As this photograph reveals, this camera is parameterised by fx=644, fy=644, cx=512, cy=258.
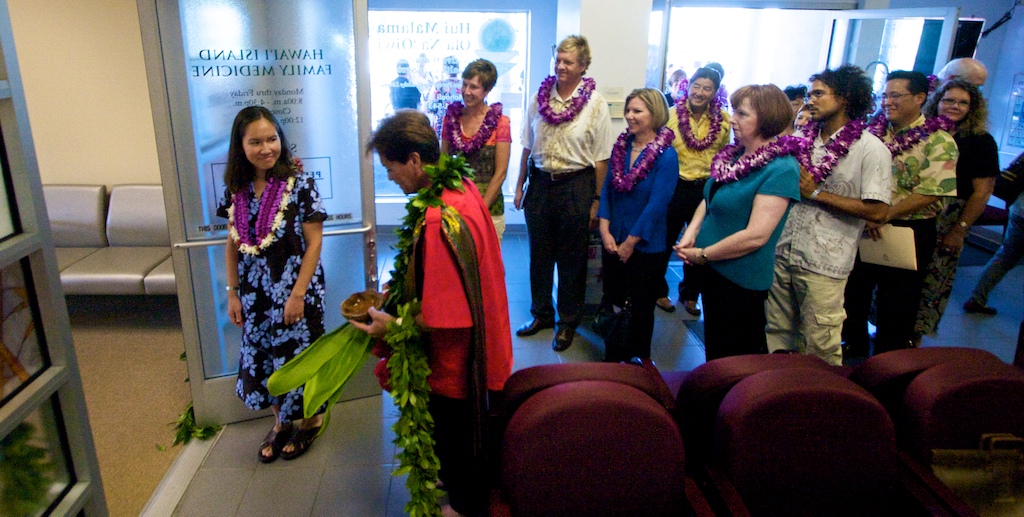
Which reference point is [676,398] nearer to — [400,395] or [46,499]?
[400,395]

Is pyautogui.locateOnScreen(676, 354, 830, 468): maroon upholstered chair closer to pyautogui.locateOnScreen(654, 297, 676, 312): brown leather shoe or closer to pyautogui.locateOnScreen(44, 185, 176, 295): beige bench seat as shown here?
pyautogui.locateOnScreen(654, 297, 676, 312): brown leather shoe

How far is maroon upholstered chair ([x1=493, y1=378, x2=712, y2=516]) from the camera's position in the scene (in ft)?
5.07

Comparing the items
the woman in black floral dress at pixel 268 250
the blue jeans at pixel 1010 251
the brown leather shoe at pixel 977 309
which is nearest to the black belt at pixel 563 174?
the woman in black floral dress at pixel 268 250

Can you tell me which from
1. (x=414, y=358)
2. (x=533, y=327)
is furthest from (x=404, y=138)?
(x=533, y=327)

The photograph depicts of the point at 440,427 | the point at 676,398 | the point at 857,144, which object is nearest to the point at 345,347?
the point at 440,427

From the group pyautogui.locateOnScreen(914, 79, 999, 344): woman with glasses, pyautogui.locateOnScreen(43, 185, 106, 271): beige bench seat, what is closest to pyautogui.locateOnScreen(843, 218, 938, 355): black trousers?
pyautogui.locateOnScreen(914, 79, 999, 344): woman with glasses

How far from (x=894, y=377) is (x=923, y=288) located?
218cm

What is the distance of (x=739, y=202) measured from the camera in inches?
96.3

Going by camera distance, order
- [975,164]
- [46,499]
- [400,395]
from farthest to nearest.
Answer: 1. [975,164]
2. [400,395]
3. [46,499]

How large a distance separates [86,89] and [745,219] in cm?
434

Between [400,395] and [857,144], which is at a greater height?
[857,144]

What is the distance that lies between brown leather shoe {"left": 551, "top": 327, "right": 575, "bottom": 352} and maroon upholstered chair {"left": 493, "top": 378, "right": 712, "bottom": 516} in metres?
Answer: 2.11

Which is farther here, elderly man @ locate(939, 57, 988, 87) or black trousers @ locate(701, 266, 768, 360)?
elderly man @ locate(939, 57, 988, 87)

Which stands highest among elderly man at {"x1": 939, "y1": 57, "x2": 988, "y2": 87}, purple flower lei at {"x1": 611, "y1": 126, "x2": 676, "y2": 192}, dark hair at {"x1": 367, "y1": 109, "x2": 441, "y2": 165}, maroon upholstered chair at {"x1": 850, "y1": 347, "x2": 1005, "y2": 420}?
elderly man at {"x1": 939, "y1": 57, "x2": 988, "y2": 87}
